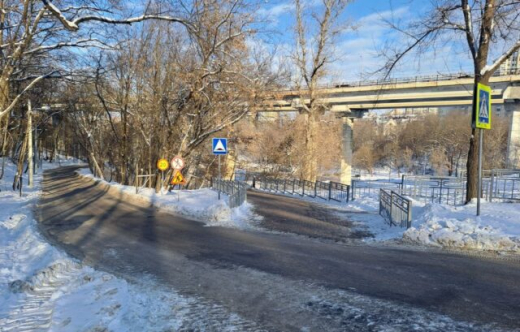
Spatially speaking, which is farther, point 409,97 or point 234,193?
point 409,97

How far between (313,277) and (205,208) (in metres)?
8.50

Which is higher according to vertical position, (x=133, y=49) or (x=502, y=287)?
(x=133, y=49)

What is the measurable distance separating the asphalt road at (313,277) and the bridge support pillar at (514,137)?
41.1 m

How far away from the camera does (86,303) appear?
16.8ft

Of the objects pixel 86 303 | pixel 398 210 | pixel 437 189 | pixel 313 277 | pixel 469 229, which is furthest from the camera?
pixel 437 189

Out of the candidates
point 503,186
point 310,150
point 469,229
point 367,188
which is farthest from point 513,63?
point 310,150

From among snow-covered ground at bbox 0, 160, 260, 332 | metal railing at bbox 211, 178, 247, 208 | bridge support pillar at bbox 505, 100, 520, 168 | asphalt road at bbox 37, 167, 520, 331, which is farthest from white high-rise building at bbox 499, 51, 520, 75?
bridge support pillar at bbox 505, 100, 520, 168

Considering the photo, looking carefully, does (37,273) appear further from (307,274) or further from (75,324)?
(307,274)

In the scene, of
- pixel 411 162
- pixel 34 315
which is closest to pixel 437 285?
pixel 34 315

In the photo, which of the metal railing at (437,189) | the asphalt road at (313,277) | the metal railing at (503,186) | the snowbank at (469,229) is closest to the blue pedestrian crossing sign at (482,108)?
the snowbank at (469,229)

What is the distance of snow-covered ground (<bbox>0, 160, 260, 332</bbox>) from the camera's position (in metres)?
4.52

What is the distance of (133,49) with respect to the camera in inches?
981

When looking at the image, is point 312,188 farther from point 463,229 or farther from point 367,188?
point 463,229

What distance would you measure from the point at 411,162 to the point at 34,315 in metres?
88.9
